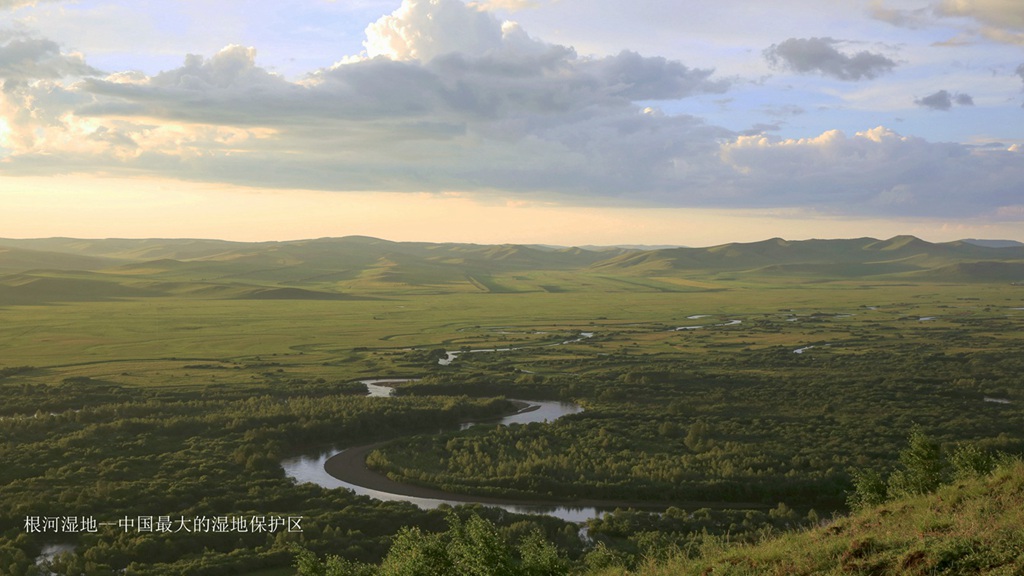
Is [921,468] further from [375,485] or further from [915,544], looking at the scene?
[375,485]

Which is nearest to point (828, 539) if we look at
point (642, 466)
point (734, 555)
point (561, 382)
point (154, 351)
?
point (734, 555)

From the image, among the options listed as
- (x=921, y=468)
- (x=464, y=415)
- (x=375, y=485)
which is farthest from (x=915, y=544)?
(x=464, y=415)

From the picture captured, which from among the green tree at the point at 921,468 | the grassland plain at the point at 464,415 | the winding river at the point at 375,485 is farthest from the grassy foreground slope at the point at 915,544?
the winding river at the point at 375,485

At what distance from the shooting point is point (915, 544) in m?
18.6

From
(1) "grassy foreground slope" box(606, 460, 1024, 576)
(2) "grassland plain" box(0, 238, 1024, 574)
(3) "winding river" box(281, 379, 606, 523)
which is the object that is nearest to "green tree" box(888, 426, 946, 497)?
(2) "grassland plain" box(0, 238, 1024, 574)

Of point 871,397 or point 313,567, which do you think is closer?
point 313,567

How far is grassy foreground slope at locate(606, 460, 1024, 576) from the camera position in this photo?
17.4 m

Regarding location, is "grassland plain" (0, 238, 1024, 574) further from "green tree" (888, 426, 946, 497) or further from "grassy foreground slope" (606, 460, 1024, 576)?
"grassy foreground slope" (606, 460, 1024, 576)

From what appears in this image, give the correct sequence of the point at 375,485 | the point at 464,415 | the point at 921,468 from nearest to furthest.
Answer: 1. the point at 921,468
2. the point at 375,485
3. the point at 464,415

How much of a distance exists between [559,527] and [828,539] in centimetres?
2447

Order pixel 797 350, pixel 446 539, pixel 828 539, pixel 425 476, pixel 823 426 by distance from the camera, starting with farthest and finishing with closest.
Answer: pixel 797 350 → pixel 823 426 → pixel 425 476 → pixel 446 539 → pixel 828 539

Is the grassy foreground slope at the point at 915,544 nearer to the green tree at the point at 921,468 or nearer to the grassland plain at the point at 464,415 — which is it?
the green tree at the point at 921,468

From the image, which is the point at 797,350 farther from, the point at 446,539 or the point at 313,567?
the point at 313,567

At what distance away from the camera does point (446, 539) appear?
41875 millimetres
